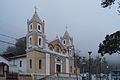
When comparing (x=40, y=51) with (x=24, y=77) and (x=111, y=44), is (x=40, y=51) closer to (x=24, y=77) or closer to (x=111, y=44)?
(x=24, y=77)

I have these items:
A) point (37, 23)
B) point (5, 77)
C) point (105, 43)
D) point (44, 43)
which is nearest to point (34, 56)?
point (44, 43)

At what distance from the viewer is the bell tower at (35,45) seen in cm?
3272

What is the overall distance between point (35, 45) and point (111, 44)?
53.0ft

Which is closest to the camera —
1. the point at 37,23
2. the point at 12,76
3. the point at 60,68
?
the point at 12,76

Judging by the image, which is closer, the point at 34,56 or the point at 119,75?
the point at 34,56

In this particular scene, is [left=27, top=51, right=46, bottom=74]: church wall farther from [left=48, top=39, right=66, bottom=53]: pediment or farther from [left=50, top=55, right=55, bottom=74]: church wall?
[left=48, top=39, right=66, bottom=53]: pediment

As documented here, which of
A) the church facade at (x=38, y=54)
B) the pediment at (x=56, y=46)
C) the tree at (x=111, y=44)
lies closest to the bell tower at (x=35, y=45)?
the church facade at (x=38, y=54)

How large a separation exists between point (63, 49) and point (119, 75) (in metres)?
16.7

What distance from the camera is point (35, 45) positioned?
33219 mm

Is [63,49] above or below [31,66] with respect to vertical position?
above

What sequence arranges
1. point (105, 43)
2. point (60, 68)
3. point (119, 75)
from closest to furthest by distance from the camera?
point (105, 43), point (60, 68), point (119, 75)

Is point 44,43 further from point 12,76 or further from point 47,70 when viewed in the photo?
point 12,76

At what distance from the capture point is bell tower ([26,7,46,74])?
3272 centimetres

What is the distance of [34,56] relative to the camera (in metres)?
32.6
